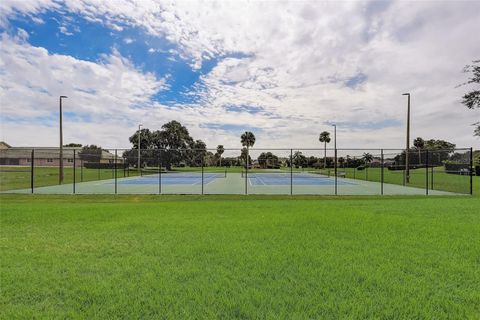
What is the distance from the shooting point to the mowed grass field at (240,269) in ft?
9.85

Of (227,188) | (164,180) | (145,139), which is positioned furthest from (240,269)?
(145,139)

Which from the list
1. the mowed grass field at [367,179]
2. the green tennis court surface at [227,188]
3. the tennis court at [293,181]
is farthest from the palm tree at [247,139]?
the green tennis court surface at [227,188]

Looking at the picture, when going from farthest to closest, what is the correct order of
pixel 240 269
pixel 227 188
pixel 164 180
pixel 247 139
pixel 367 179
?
1. pixel 247 139
2. pixel 367 179
3. pixel 164 180
4. pixel 227 188
5. pixel 240 269

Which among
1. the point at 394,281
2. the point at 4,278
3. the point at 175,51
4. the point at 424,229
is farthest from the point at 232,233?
the point at 175,51

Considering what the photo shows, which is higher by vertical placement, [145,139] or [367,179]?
[145,139]

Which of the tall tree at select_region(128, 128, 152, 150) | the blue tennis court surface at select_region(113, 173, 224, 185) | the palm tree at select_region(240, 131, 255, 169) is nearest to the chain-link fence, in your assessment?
the blue tennis court surface at select_region(113, 173, 224, 185)

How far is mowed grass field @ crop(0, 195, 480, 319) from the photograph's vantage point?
9.85 ft

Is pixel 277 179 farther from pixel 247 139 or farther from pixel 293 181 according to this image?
pixel 247 139

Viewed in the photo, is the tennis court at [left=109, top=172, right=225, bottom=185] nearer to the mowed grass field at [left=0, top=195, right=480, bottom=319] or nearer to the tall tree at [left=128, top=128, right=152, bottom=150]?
the mowed grass field at [left=0, top=195, right=480, bottom=319]

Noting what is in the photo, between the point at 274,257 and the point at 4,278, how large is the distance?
346cm

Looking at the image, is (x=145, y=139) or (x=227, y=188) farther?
(x=145, y=139)

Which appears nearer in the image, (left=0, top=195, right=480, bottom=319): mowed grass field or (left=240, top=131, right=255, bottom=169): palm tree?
(left=0, top=195, right=480, bottom=319): mowed grass field

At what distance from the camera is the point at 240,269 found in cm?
410

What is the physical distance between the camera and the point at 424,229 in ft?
21.8
